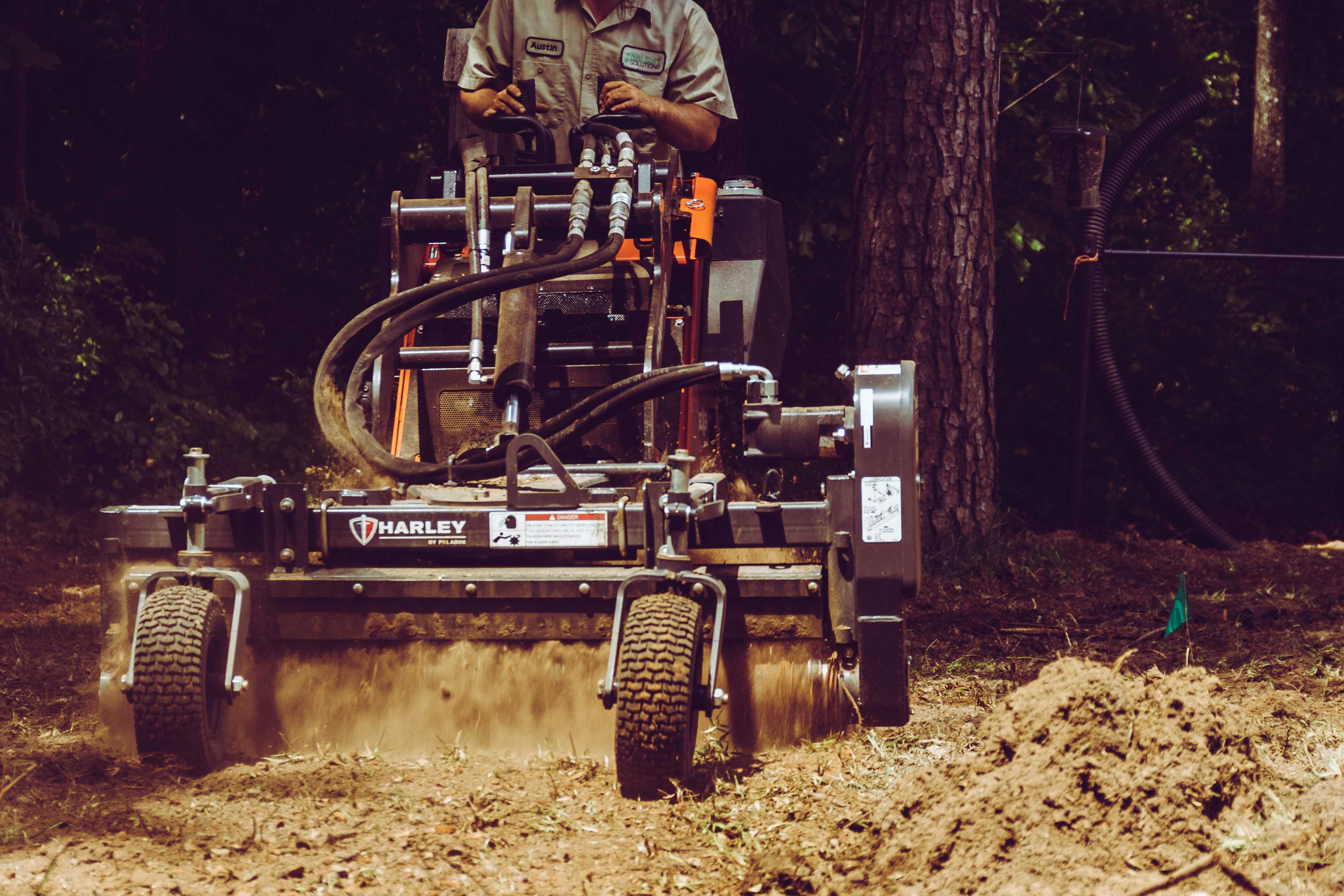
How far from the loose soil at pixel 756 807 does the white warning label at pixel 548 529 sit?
0.39 meters

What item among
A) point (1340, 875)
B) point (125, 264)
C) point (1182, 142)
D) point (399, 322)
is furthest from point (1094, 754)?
point (1182, 142)

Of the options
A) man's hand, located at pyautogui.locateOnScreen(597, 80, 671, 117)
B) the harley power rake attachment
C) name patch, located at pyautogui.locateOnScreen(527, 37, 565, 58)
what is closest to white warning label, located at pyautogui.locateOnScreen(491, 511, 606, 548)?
the harley power rake attachment

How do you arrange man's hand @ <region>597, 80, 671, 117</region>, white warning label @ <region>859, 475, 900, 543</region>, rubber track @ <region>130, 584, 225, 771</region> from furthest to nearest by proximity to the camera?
man's hand @ <region>597, 80, 671, 117</region>, white warning label @ <region>859, 475, 900, 543</region>, rubber track @ <region>130, 584, 225, 771</region>

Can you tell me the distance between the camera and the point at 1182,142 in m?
11.8

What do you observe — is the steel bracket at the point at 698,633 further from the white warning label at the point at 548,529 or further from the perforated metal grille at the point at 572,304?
the perforated metal grille at the point at 572,304

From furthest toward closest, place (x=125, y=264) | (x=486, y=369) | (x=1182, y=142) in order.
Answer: (x=1182, y=142) → (x=125, y=264) → (x=486, y=369)

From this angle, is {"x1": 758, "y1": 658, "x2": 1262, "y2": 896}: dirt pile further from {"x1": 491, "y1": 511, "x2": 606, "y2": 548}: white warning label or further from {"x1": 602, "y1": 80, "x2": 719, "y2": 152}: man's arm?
{"x1": 602, "y1": 80, "x2": 719, "y2": 152}: man's arm

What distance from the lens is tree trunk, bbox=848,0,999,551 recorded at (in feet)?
22.1

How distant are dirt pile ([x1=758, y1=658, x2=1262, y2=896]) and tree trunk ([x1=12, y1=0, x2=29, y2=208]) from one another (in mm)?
7504

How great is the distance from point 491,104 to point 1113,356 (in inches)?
199

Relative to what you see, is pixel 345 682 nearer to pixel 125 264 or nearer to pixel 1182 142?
pixel 125 264

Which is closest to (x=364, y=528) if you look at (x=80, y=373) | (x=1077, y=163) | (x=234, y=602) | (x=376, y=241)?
(x=234, y=602)

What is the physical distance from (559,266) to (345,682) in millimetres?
1333

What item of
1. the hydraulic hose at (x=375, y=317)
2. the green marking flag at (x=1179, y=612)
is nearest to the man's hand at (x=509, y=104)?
the hydraulic hose at (x=375, y=317)
